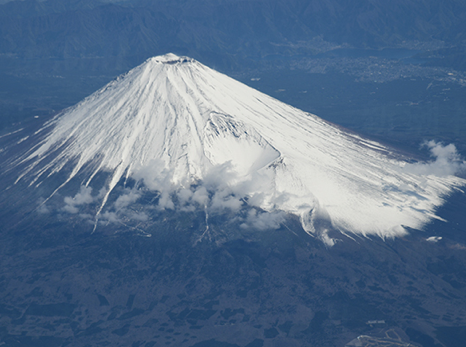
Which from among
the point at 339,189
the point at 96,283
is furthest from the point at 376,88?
the point at 96,283

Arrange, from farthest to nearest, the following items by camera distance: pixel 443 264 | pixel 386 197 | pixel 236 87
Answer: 1. pixel 236 87
2. pixel 386 197
3. pixel 443 264

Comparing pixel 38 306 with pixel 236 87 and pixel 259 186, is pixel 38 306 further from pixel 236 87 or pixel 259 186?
pixel 236 87

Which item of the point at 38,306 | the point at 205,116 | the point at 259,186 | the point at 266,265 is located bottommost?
the point at 38,306

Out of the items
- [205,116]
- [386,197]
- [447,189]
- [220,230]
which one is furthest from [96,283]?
[447,189]

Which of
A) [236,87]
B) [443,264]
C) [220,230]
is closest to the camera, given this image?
[443,264]

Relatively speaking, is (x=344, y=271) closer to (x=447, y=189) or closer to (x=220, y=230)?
(x=220, y=230)

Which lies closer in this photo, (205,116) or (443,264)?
(443,264)

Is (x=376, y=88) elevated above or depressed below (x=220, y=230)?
above
